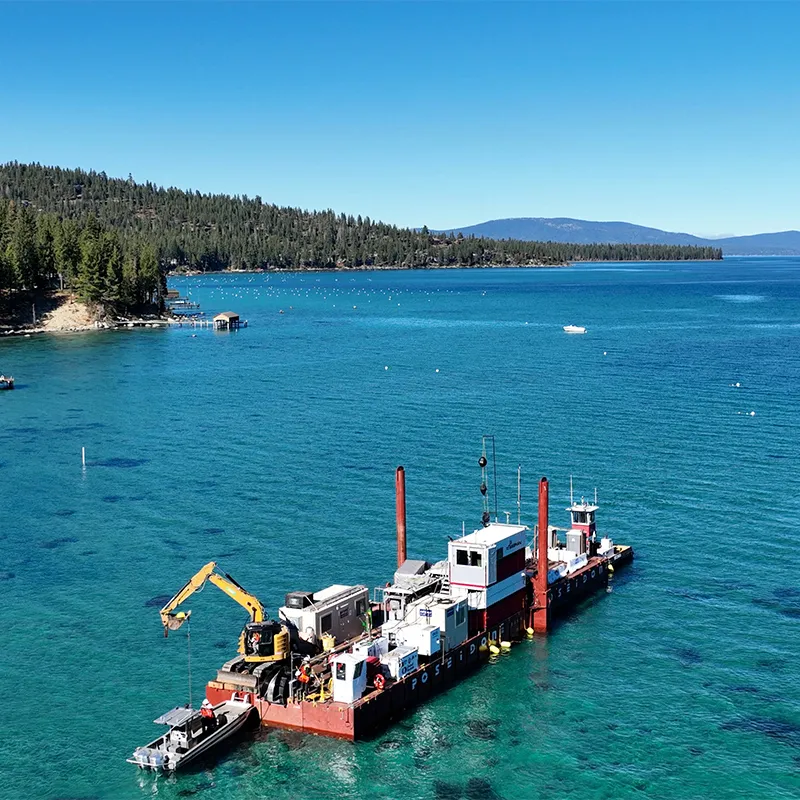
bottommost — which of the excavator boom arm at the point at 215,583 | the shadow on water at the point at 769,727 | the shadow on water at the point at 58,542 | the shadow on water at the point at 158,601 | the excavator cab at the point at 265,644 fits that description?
the shadow on water at the point at 769,727

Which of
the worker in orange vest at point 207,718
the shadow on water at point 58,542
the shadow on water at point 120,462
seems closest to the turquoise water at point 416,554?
the shadow on water at point 58,542

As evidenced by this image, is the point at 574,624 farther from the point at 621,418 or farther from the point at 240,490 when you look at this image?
the point at 621,418

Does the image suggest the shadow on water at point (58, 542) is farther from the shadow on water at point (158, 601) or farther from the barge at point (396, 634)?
the barge at point (396, 634)

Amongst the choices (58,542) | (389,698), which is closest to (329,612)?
(389,698)

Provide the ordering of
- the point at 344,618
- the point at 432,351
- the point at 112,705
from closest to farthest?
the point at 112,705 < the point at 344,618 < the point at 432,351

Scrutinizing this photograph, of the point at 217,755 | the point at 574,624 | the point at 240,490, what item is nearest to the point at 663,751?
the point at 574,624

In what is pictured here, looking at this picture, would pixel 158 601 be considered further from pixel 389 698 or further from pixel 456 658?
pixel 389 698
